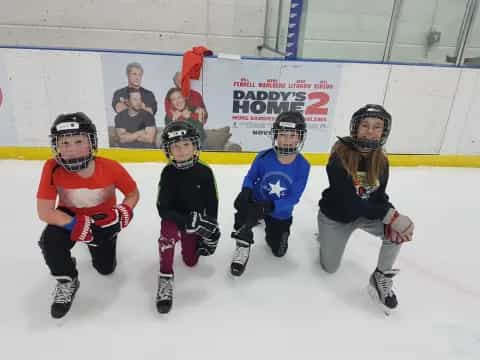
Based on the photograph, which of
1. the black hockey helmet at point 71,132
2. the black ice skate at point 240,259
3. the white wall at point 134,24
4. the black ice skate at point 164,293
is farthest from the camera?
the white wall at point 134,24

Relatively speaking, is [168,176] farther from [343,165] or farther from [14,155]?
[14,155]

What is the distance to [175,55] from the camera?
2771 mm

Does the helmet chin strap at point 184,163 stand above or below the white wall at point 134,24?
below

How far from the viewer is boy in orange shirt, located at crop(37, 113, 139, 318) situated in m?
1.26

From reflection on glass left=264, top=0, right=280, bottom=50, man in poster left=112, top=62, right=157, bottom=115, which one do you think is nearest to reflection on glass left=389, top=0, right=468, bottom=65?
reflection on glass left=264, top=0, right=280, bottom=50

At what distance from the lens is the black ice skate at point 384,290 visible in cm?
146

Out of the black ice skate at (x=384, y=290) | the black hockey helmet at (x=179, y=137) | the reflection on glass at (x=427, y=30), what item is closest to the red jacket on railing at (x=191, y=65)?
the black hockey helmet at (x=179, y=137)

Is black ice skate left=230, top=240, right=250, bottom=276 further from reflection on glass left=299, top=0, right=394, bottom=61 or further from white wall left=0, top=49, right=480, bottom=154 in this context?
reflection on glass left=299, top=0, right=394, bottom=61

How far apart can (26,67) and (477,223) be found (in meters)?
3.59

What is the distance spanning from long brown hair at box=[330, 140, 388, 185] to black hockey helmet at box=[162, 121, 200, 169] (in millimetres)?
667

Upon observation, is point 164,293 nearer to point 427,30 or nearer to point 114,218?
point 114,218

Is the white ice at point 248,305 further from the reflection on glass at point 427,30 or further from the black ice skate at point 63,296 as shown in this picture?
the reflection on glass at point 427,30

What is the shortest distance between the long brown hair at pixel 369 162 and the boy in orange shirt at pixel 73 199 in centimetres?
96

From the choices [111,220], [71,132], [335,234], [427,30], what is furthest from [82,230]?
A: [427,30]
